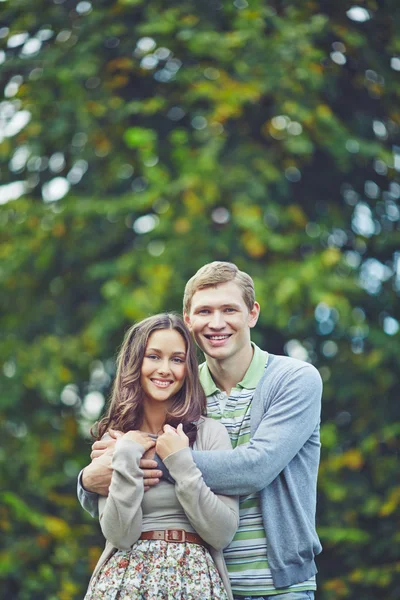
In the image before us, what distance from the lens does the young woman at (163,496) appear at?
8.68 feet

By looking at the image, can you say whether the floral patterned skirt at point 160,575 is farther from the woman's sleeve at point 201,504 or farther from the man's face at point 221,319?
the man's face at point 221,319

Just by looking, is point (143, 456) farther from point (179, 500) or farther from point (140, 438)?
point (179, 500)

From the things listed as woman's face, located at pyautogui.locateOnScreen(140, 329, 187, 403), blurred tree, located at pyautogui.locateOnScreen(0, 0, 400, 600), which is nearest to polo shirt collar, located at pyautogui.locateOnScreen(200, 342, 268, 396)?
woman's face, located at pyautogui.locateOnScreen(140, 329, 187, 403)

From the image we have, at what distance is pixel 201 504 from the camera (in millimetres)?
2627

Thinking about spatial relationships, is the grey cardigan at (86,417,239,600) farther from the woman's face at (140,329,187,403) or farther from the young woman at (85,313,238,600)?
the woman's face at (140,329,187,403)

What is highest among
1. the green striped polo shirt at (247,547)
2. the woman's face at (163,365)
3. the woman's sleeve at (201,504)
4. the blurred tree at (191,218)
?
the woman's face at (163,365)

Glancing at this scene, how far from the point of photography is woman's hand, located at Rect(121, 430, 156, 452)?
109 inches

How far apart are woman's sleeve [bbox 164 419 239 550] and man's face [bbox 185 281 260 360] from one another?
1.47 ft

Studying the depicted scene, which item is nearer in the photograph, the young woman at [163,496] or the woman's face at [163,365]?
the young woman at [163,496]

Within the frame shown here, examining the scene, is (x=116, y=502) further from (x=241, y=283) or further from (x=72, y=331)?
(x=72, y=331)

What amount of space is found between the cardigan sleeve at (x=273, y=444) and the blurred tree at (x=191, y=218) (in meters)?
3.52

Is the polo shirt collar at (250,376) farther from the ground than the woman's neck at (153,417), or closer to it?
closer to it

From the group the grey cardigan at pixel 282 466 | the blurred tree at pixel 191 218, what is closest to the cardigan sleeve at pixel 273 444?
the grey cardigan at pixel 282 466

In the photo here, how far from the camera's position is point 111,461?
2773 mm
